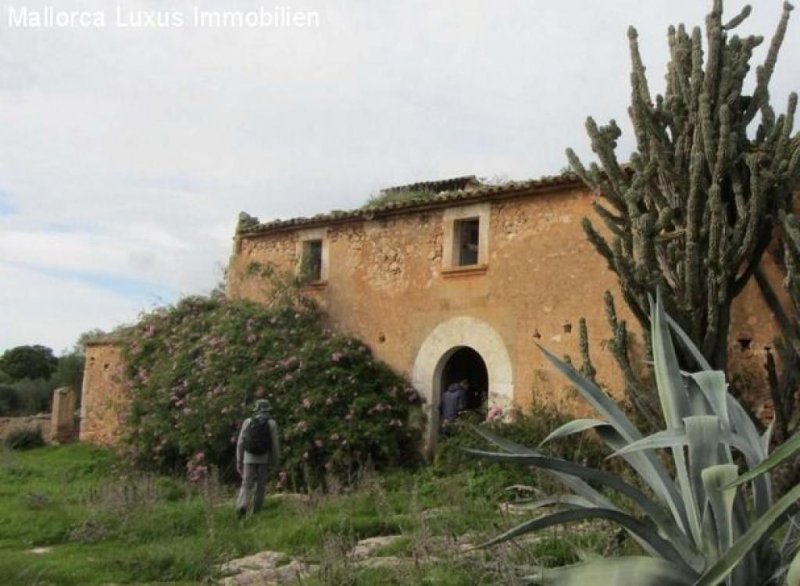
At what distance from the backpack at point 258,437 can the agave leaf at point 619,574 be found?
7092 mm

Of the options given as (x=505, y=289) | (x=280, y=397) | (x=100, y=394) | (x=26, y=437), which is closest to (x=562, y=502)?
(x=505, y=289)

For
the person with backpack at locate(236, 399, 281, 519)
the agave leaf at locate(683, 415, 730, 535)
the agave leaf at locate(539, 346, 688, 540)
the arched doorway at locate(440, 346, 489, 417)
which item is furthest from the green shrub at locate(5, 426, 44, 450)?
the agave leaf at locate(683, 415, 730, 535)

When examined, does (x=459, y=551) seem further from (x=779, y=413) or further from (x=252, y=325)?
(x=252, y=325)

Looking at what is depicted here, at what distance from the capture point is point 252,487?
33.0 feet

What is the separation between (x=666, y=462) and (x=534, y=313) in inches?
139

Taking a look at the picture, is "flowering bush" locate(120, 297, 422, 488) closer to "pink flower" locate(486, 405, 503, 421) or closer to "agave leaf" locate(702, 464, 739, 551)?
"pink flower" locate(486, 405, 503, 421)

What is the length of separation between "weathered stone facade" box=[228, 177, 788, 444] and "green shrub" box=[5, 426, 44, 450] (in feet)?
27.2

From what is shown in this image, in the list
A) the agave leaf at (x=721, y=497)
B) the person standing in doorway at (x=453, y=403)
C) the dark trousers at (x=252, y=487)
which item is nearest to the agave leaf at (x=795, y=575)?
the agave leaf at (x=721, y=497)

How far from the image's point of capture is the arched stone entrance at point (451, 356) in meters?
12.4

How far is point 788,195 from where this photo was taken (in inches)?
365

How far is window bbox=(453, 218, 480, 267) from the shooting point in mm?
13391

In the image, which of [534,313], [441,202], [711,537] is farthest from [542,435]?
[711,537]

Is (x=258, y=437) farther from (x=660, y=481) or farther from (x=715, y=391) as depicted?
(x=715, y=391)

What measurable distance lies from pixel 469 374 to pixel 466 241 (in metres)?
2.64
